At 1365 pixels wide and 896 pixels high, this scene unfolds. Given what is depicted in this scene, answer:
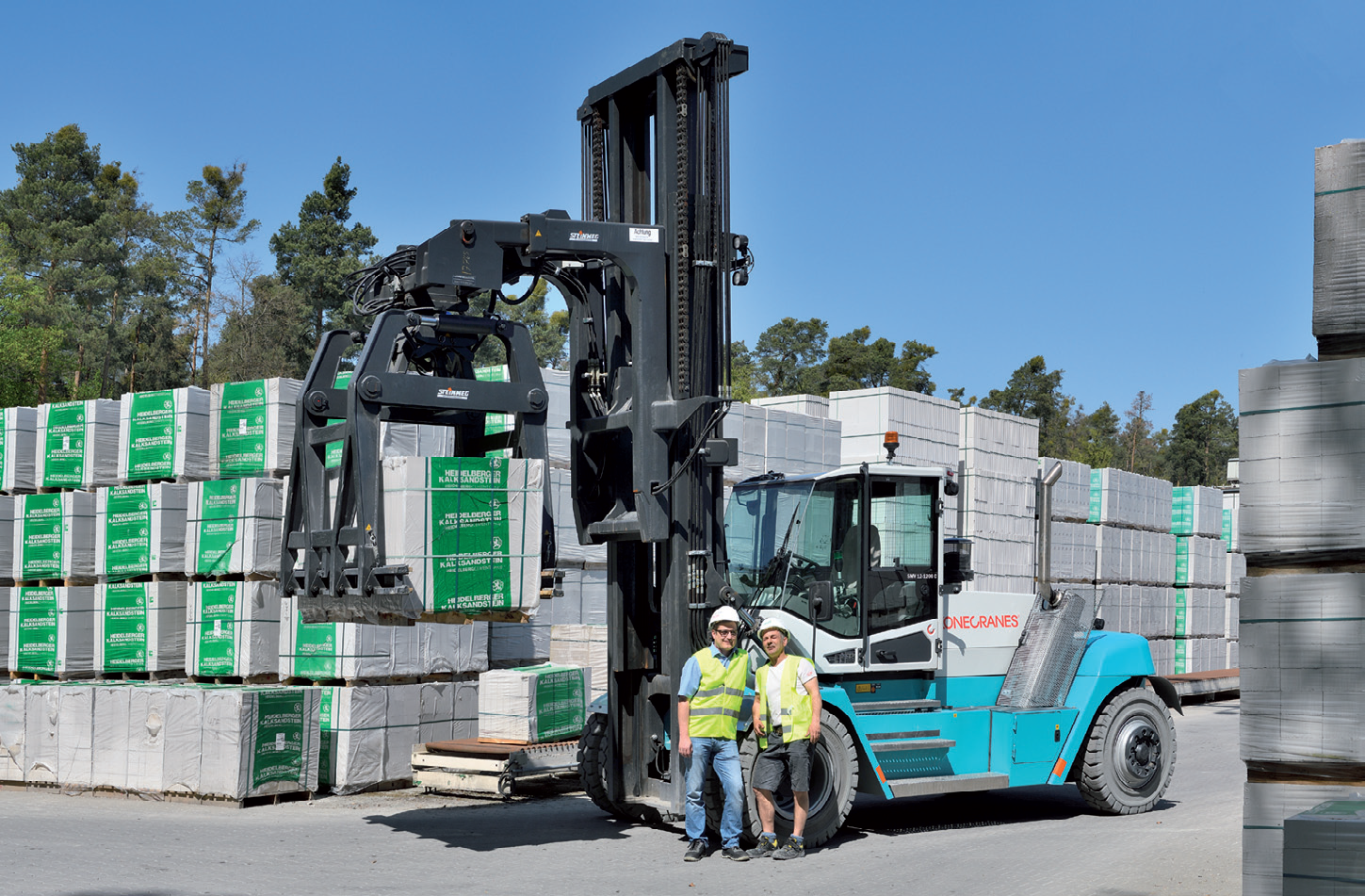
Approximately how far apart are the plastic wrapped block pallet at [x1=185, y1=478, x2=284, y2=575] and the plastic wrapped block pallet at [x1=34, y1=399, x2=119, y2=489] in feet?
3.91

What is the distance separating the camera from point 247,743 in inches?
395

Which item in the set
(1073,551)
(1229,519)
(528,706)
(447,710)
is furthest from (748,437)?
(1229,519)

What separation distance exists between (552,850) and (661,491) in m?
2.25

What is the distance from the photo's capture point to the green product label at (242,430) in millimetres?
11055

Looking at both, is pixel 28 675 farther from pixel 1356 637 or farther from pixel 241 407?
pixel 1356 637

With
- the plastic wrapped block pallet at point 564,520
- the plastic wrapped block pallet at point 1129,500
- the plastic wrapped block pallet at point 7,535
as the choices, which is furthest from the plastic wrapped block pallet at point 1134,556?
the plastic wrapped block pallet at point 7,535

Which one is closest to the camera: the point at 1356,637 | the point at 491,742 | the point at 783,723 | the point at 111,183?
the point at 1356,637

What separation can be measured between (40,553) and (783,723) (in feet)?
24.3

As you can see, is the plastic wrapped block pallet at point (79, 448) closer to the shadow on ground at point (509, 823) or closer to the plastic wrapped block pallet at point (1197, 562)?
the shadow on ground at point (509, 823)

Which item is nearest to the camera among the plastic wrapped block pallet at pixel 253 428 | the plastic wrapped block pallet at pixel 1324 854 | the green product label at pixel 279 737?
the plastic wrapped block pallet at pixel 1324 854

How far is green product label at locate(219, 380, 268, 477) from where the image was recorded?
11055 millimetres

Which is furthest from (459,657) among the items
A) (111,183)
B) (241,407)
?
(111,183)

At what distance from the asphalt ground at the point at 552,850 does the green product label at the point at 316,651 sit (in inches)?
38.9

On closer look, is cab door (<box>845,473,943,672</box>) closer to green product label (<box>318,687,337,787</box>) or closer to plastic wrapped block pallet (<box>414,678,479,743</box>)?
plastic wrapped block pallet (<box>414,678,479,743</box>)
